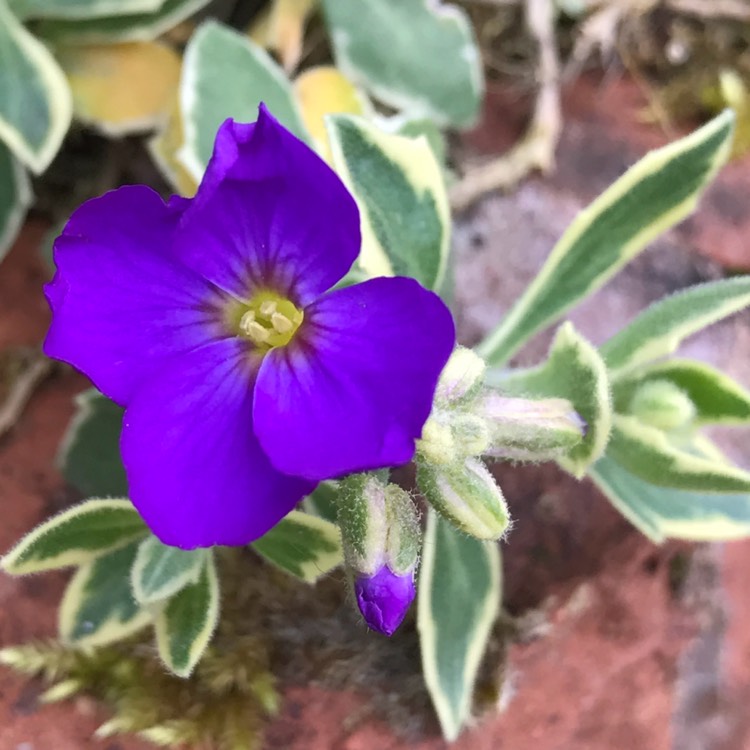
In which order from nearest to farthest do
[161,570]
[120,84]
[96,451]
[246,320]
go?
[246,320] → [161,570] → [96,451] → [120,84]

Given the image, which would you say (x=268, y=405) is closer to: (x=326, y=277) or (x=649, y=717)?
(x=326, y=277)

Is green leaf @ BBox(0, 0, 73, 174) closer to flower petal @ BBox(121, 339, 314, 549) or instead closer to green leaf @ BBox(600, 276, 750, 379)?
flower petal @ BBox(121, 339, 314, 549)

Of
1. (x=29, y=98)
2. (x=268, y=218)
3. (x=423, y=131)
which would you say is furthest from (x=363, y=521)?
(x=29, y=98)

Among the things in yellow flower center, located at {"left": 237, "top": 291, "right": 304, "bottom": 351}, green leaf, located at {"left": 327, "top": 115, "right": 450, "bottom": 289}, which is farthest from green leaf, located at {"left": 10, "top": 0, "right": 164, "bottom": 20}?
yellow flower center, located at {"left": 237, "top": 291, "right": 304, "bottom": 351}

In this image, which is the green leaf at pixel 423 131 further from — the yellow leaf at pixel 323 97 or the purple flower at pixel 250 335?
the purple flower at pixel 250 335

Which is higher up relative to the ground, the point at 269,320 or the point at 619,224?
the point at 269,320

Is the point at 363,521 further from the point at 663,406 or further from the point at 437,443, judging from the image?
the point at 663,406
